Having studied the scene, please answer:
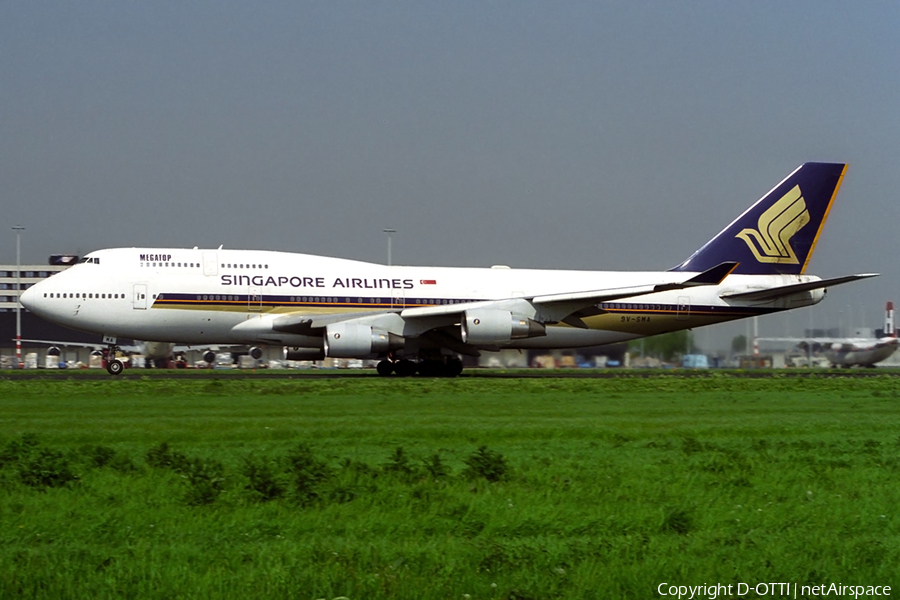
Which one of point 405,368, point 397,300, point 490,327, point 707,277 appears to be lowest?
point 405,368

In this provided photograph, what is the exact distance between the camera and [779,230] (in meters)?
39.9

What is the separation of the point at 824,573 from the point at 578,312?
27590mm

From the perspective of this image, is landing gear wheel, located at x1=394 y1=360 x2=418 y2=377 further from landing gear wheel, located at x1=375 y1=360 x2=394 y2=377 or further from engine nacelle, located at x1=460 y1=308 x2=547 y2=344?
engine nacelle, located at x1=460 y1=308 x2=547 y2=344

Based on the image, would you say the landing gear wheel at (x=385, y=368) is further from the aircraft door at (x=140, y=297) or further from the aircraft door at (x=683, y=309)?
the aircraft door at (x=683, y=309)

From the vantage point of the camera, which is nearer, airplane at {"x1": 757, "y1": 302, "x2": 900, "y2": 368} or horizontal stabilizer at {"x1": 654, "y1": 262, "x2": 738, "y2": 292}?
horizontal stabilizer at {"x1": 654, "y1": 262, "x2": 738, "y2": 292}

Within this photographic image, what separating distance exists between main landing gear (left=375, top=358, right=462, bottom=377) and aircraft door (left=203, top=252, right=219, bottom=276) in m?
6.46

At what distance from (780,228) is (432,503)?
3310cm

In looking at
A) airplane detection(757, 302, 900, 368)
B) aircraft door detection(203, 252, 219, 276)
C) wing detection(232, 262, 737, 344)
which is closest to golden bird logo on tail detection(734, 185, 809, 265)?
wing detection(232, 262, 737, 344)

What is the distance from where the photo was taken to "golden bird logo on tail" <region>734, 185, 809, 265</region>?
131 feet

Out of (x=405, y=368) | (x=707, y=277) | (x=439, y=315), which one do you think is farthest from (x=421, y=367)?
(x=707, y=277)

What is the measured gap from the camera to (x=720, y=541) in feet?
28.3

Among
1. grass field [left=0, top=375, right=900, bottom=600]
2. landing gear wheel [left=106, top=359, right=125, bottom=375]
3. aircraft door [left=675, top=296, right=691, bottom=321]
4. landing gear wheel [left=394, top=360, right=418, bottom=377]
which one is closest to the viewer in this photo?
grass field [left=0, top=375, right=900, bottom=600]

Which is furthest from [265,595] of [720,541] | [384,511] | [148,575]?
[720,541]

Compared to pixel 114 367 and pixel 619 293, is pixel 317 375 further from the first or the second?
pixel 619 293
